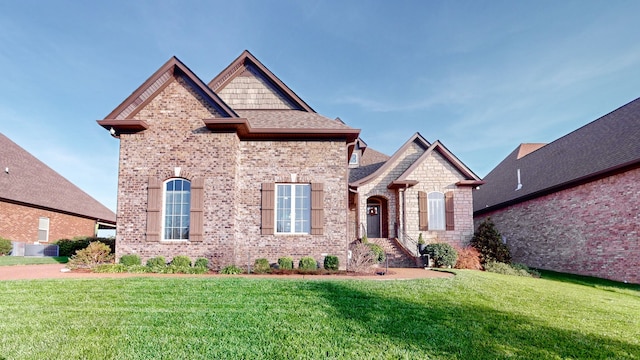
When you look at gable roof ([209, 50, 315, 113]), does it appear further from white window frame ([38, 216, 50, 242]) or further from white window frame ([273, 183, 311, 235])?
white window frame ([38, 216, 50, 242])

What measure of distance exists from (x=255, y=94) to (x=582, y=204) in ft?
45.9

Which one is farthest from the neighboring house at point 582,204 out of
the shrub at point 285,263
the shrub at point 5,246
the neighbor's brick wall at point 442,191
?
the shrub at point 5,246

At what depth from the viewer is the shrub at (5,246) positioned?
591 inches

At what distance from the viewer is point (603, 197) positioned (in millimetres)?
13797

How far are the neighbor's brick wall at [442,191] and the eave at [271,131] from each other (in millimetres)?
6540

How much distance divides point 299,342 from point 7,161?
68.0 ft

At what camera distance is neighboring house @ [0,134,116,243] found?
54.6ft

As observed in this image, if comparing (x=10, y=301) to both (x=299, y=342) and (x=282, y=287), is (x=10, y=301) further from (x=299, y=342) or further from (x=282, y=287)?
(x=299, y=342)

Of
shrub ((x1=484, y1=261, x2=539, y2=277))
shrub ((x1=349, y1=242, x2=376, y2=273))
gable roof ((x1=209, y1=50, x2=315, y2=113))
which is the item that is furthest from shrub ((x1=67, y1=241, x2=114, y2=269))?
shrub ((x1=484, y1=261, x2=539, y2=277))

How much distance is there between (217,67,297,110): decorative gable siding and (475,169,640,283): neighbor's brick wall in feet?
40.4

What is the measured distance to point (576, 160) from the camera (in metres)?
16.6

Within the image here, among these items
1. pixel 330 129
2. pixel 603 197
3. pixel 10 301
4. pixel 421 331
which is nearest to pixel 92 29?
pixel 330 129

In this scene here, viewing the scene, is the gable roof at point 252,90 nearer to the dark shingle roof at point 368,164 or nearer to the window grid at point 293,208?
the window grid at point 293,208

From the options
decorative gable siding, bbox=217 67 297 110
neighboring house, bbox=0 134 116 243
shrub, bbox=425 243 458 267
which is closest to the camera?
decorative gable siding, bbox=217 67 297 110
